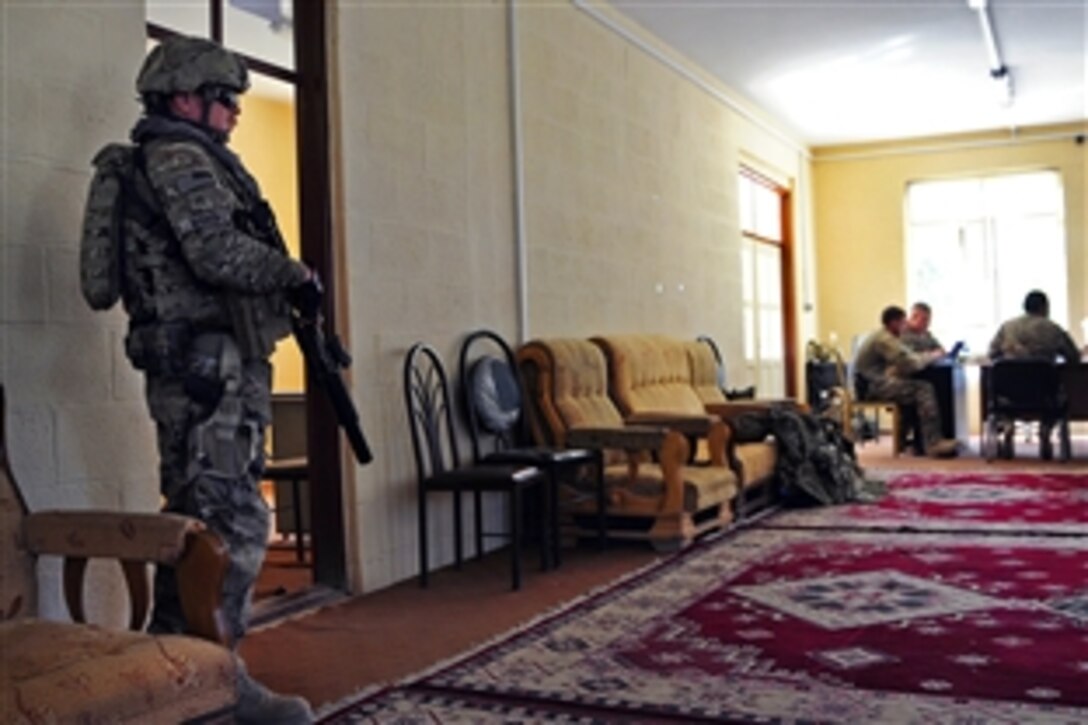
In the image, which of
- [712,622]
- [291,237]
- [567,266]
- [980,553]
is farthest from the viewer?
[291,237]

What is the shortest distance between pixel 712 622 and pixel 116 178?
224 cm

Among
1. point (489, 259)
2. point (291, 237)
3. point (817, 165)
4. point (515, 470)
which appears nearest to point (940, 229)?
point (817, 165)

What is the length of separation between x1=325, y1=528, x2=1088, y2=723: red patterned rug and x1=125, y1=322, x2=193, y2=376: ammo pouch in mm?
952

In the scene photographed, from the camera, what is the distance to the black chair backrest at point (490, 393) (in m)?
5.26

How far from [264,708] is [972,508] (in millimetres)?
4632

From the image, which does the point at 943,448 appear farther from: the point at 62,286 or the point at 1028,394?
the point at 62,286

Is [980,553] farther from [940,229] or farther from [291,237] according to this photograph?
[940,229]

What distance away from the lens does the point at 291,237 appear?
831 centimetres

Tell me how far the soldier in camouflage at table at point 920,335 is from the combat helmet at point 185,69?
785 centimetres

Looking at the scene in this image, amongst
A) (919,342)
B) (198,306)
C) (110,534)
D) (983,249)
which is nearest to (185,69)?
(198,306)

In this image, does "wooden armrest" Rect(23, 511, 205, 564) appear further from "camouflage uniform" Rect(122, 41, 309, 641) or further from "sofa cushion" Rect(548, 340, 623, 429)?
"sofa cushion" Rect(548, 340, 623, 429)

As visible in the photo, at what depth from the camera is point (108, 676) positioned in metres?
1.88

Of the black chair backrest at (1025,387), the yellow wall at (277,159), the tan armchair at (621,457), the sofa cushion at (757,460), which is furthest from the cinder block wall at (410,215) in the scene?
Answer: the black chair backrest at (1025,387)

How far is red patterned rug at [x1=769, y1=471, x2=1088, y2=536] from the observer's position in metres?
5.73
